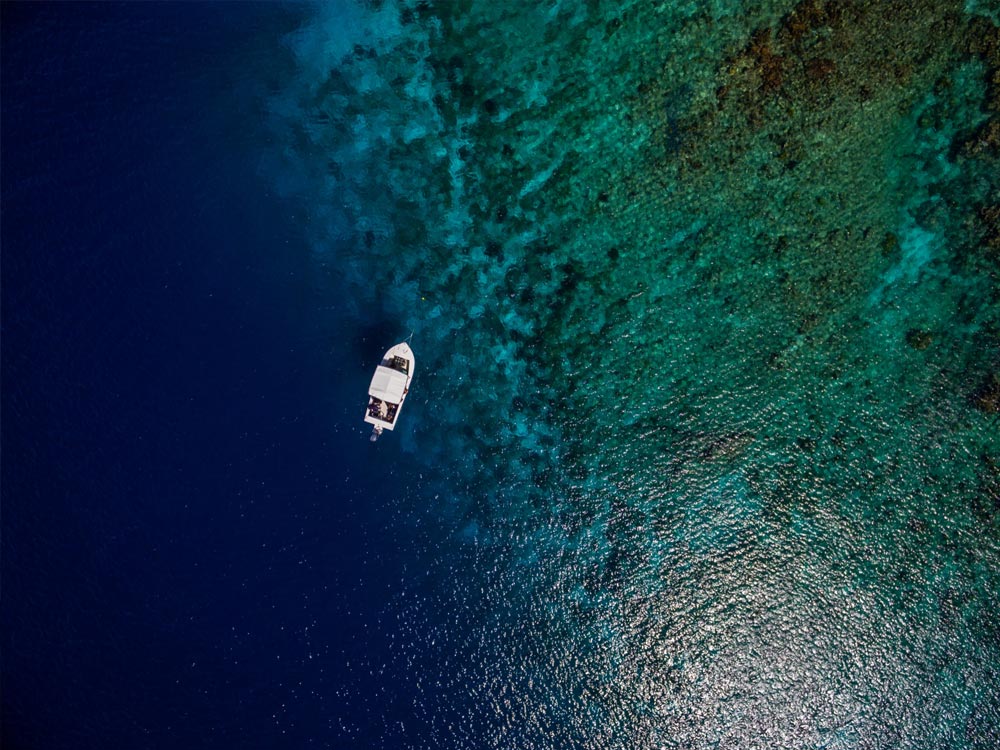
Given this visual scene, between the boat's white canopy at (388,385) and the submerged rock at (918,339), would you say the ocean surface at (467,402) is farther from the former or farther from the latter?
the boat's white canopy at (388,385)

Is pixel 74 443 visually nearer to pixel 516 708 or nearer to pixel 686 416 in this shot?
pixel 516 708

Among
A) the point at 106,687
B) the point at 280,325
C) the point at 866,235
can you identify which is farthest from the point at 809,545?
the point at 106,687

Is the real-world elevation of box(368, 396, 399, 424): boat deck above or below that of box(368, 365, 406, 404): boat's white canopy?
below

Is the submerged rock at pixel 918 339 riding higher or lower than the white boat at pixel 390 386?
higher

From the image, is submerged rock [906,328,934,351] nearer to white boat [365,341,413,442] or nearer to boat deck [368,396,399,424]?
white boat [365,341,413,442]

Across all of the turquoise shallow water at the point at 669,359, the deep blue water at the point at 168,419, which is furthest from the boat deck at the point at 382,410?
the turquoise shallow water at the point at 669,359

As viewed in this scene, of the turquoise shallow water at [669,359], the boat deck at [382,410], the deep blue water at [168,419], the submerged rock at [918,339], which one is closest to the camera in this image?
the turquoise shallow water at [669,359]

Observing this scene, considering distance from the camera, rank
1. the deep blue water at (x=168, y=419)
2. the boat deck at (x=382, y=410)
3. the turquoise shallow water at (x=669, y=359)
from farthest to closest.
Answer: the deep blue water at (x=168, y=419) → the boat deck at (x=382, y=410) → the turquoise shallow water at (x=669, y=359)

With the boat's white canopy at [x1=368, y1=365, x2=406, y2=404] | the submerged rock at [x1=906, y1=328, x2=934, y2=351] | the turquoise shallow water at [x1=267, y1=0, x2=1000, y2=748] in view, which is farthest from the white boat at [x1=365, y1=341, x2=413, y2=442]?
the submerged rock at [x1=906, y1=328, x2=934, y2=351]
